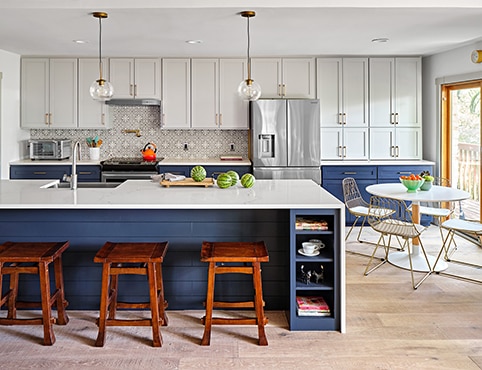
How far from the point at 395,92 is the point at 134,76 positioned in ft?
11.2

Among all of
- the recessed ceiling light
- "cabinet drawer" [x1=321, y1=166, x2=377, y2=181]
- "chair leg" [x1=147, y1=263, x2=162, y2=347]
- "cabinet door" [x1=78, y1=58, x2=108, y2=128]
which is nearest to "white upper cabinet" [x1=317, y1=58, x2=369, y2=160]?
"cabinet drawer" [x1=321, y1=166, x2=377, y2=181]

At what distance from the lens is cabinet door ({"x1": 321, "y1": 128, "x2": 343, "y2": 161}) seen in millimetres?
6785

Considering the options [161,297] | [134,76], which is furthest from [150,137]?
[161,297]

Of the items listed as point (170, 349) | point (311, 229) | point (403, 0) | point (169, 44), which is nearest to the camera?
point (170, 349)

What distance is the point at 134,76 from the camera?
663 centimetres

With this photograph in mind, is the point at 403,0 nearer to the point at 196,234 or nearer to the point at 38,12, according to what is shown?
the point at 196,234

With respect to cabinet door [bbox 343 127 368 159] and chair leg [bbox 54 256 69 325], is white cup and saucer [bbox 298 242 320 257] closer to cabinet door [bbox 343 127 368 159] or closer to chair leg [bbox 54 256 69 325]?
chair leg [bbox 54 256 69 325]

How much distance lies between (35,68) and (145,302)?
4235mm

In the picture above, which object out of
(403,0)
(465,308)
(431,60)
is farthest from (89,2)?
(431,60)

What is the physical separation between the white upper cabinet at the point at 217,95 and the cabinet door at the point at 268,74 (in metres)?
0.17

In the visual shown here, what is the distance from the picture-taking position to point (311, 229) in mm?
3344

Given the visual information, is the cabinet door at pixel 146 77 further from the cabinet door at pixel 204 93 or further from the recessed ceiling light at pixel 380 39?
the recessed ceiling light at pixel 380 39

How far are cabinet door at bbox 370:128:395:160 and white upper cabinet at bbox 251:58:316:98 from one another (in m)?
1.05

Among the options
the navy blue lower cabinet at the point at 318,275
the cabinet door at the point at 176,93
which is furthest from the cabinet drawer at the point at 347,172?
the navy blue lower cabinet at the point at 318,275
